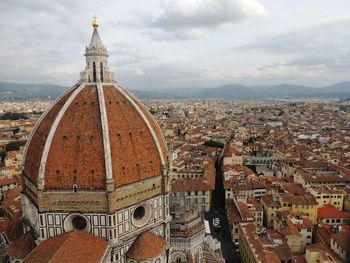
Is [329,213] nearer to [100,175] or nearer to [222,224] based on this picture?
[222,224]

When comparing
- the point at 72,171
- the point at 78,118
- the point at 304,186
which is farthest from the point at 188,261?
the point at 304,186

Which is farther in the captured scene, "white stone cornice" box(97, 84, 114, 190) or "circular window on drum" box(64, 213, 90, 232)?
"circular window on drum" box(64, 213, 90, 232)

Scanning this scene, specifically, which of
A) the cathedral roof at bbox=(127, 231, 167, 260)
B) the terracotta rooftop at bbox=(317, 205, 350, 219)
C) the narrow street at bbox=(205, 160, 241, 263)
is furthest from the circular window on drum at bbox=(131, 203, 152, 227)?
the terracotta rooftop at bbox=(317, 205, 350, 219)

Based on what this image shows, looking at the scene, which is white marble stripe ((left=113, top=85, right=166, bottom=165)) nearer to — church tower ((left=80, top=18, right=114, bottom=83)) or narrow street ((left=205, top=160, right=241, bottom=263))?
church tower ((left=80, top=18, right=114, bottom=83))

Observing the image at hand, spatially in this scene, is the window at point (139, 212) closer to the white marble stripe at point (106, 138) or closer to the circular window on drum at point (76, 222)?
the circular window on drum at point (76, 222)

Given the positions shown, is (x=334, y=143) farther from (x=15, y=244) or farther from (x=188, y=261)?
(x=15, y=244)

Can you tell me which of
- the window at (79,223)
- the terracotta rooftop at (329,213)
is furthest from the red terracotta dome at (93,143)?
the terracotta rooftop at (329,213)

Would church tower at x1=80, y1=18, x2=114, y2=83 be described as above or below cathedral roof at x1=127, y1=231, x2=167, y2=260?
above
